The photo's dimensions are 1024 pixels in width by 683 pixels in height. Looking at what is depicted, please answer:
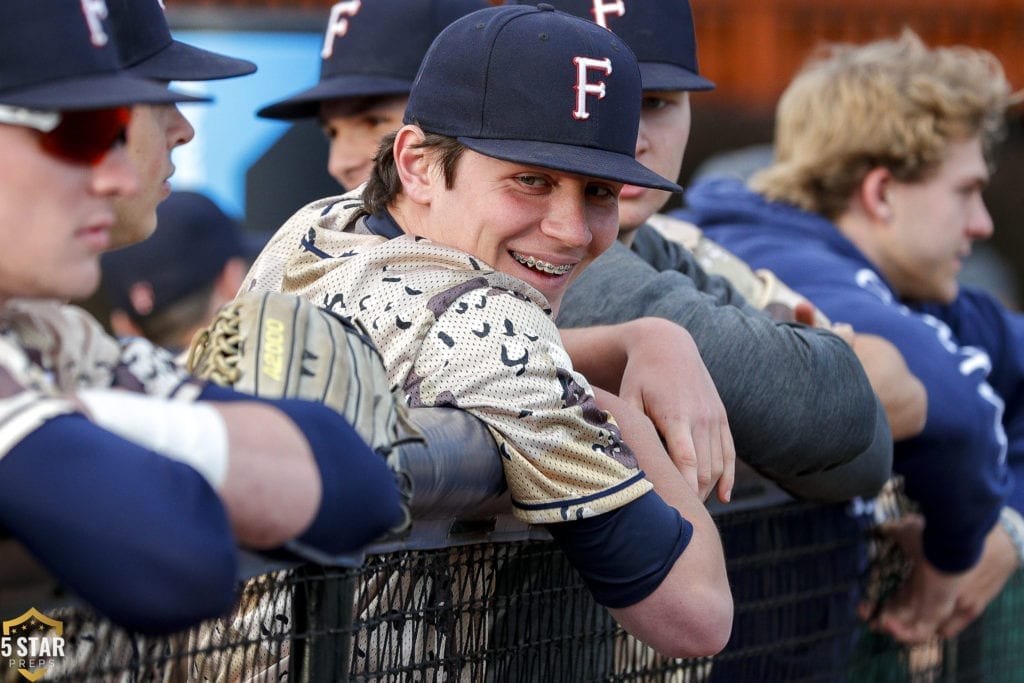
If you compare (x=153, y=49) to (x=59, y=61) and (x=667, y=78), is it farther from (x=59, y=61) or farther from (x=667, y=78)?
(x=667, y=78)

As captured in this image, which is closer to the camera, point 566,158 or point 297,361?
point 297,361

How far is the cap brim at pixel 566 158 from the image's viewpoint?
6.37ft

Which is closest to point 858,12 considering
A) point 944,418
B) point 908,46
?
point 908,46

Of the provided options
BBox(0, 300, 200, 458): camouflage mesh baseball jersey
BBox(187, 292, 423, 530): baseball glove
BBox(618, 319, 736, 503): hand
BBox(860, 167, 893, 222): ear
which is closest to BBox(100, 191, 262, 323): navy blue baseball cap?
BBox(860, 167, 893, 222): ear

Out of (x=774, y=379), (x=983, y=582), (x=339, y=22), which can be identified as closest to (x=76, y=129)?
(x=774, y=379)

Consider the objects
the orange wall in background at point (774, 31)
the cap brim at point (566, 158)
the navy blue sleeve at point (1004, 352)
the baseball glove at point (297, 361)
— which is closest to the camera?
the baseball glove at point (297, 361)

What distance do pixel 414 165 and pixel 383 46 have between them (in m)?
1.38

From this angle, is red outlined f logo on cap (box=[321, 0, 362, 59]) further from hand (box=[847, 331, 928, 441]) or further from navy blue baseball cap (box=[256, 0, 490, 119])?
hand (box=[847, 331, 928, 441])

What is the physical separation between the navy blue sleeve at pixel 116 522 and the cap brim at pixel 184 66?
25.1 inches

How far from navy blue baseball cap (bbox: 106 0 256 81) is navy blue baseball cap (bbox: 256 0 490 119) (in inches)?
58.4

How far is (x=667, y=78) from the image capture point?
2.88 meters

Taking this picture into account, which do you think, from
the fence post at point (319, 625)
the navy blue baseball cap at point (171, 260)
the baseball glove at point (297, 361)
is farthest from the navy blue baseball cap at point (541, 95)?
the navy blue baseball cap at point (171, 260)

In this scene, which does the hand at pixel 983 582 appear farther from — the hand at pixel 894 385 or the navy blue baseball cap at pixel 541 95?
the navy blue baseball cap at pixel 541 95

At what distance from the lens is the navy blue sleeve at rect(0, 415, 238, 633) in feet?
3.67
